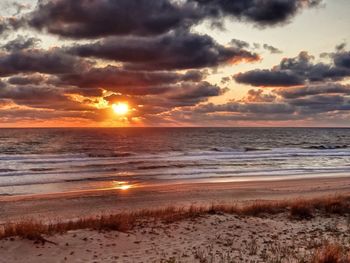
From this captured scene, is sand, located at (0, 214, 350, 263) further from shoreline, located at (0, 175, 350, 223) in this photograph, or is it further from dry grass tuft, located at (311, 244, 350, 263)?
shoreline, located at (0, 175, 350, 223)

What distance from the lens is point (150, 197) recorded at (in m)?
23.3

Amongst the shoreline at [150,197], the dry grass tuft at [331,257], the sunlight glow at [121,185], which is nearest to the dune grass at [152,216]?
the shoreline at [150,197]

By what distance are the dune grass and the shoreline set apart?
150 inches

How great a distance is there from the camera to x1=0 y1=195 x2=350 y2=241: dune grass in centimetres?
1235

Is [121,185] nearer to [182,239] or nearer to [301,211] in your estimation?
[301,211]

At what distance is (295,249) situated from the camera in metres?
11.6

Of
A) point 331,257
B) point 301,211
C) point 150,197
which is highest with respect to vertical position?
point 331,257

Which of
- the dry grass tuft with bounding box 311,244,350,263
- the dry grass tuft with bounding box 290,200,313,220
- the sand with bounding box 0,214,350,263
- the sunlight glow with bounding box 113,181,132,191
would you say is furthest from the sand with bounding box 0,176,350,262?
the sunlight glow with bounding box 113,181,132,191

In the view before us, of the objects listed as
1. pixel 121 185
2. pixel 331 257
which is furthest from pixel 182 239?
pixel 121 185

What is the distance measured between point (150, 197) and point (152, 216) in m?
8.34

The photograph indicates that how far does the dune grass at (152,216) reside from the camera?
486 inches

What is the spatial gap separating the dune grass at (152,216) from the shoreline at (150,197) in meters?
3.82

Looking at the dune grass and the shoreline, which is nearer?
the dune grass

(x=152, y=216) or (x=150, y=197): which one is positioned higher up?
(x=152, y=216)
